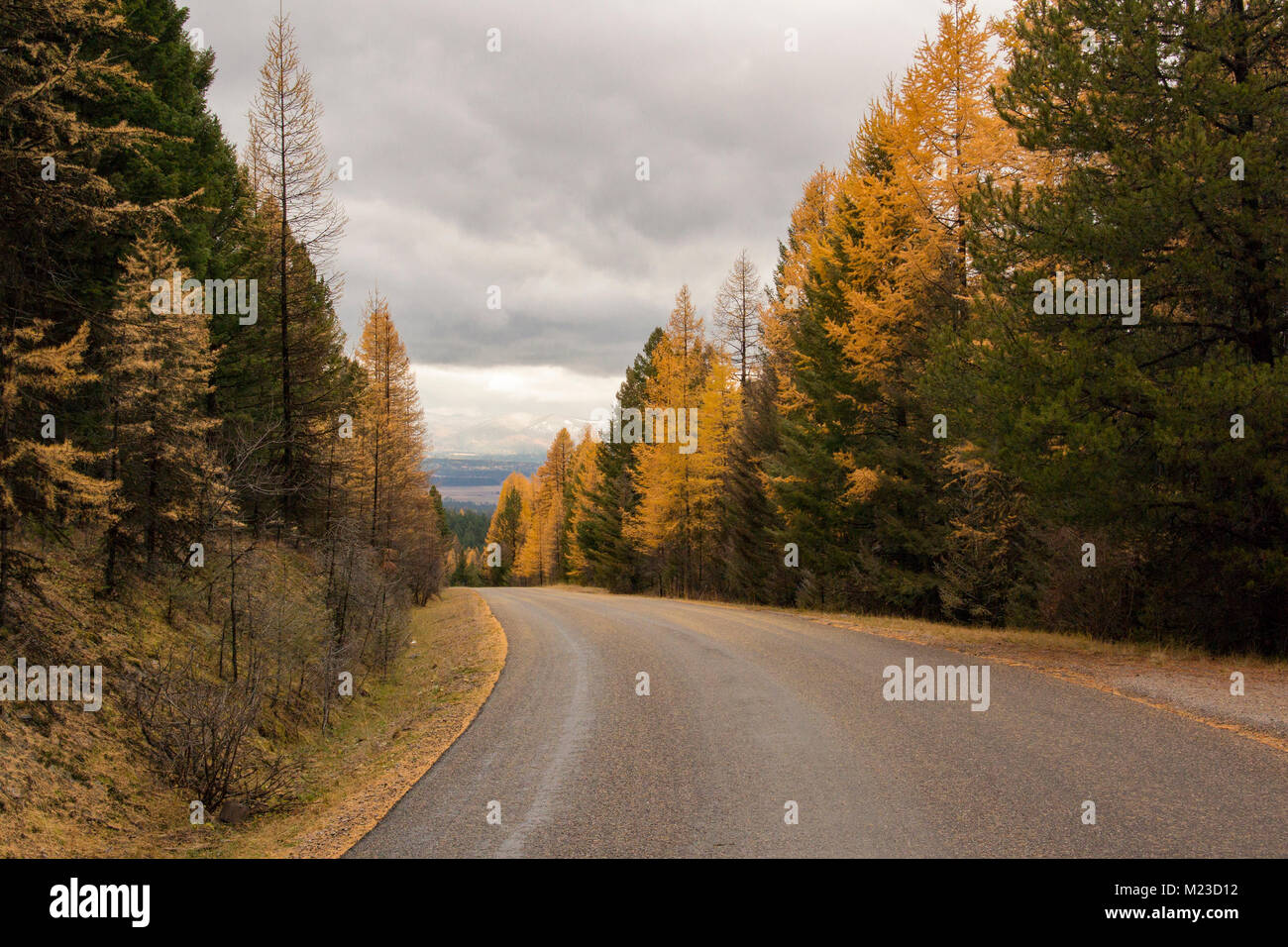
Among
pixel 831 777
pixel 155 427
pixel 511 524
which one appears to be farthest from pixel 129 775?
pixel 511 524

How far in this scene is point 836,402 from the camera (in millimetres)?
20516

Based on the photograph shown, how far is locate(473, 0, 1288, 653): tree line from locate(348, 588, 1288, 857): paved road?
432 centimetres

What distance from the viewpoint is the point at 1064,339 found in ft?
34.9

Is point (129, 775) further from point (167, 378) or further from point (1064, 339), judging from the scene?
point (1064, 339)

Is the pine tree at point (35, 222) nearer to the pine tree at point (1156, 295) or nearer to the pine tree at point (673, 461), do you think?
the pine tree at point (1156, 295)

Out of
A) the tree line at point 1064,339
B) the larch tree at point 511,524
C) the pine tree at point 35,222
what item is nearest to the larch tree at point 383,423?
the tree line at point 1064,339

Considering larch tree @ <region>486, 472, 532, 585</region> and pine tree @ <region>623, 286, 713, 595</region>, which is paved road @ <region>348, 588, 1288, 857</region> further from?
larch tree @ <region>486, 472, 532, 585</region>

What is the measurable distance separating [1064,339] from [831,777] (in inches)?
328

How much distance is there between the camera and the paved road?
14.6 ft

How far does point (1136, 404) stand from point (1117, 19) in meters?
5.88

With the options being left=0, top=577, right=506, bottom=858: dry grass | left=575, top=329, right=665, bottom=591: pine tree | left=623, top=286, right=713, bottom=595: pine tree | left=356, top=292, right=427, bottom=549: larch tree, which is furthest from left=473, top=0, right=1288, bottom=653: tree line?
left=575, top=329, right=665, bottom=591: pine tree

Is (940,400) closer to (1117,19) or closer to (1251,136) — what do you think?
(1251,136)

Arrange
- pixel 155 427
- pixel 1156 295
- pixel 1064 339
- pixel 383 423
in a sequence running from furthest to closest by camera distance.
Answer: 1. pixel 383 423
2. pixel 1156 295
3. pixel 1064 339
4. pixel 155 427

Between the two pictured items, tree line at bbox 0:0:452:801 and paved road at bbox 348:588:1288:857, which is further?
Result: tree line at bbox 0:0:452:801
